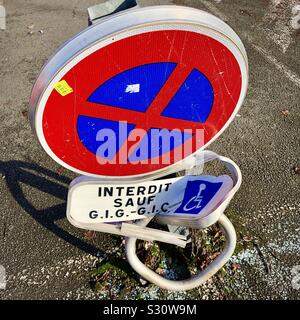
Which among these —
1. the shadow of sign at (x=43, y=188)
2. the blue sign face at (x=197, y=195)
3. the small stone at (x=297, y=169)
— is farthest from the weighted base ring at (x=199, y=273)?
the small stone at (x=297, y=169)

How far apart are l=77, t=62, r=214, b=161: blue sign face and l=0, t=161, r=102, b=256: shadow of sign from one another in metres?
1.51

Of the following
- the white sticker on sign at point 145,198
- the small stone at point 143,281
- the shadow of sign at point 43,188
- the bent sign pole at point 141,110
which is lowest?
the shadow of sign at point 43,188

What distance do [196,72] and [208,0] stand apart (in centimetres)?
565

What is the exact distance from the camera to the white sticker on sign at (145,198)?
2598mm

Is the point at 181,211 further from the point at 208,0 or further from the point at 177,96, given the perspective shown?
the point at 208,0

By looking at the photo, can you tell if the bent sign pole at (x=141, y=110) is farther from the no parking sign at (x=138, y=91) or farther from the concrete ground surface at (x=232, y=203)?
the concrete ground surface at (x=232, y=203)

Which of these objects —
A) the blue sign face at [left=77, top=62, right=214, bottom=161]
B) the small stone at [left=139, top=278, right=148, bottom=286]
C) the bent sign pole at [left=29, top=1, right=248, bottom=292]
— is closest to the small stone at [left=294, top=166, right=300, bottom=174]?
the bent sign pole at [left=29, top=1, right=248, bottom=292]

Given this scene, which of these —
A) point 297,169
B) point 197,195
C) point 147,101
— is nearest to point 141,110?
point 147,101

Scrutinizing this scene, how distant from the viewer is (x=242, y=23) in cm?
667

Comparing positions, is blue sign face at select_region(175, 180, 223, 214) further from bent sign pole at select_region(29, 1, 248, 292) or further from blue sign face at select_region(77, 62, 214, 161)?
blue sign face at select_region(77, 62, 214, 161)

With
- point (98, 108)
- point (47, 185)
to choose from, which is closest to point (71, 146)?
point (98, 108)

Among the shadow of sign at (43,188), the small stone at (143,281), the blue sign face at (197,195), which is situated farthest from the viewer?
the shadow of sign at (43,188)

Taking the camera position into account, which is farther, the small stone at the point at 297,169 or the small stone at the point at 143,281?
the small stone at the point at 297,169

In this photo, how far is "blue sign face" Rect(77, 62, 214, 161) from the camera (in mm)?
2086
